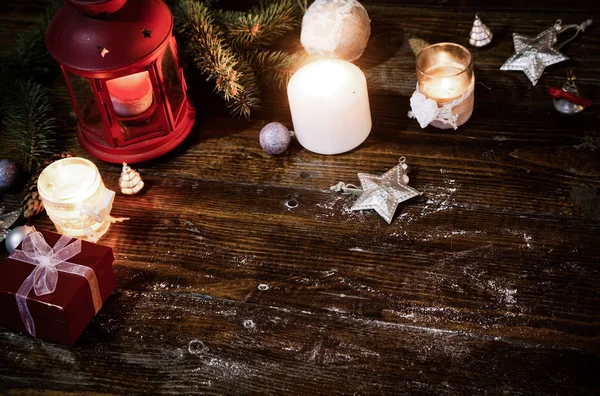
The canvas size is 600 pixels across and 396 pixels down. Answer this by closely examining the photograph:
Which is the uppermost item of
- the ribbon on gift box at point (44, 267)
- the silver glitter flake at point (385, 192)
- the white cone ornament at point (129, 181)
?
the ribbon on gift box at point (44, 267)

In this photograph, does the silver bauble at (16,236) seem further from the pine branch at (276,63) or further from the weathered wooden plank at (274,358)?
the pine branch at (276,63)

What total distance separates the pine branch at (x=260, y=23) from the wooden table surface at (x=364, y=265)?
14 cm

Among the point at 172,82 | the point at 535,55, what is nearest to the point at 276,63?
the point at 172,82

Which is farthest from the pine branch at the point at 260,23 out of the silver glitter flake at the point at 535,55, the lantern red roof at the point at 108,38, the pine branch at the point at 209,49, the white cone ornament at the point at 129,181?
the silver glitter flake at the point at 535,55

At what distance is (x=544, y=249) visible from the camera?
127 centimetres

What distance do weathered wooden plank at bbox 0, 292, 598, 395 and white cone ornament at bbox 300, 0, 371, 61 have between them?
61 centimetres

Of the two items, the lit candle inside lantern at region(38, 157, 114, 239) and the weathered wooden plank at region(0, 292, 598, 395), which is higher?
the lit candle inside lantern at region(38, 157, 114, 239)

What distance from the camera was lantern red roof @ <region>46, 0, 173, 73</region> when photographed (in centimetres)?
128

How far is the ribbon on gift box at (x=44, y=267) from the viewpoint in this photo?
Result: 3.83 feet

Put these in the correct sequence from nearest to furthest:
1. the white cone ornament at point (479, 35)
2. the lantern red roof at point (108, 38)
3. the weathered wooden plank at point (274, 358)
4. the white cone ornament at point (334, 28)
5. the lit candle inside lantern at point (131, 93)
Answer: the weathered wooden plank at point (274, 358)
the lantern red roof at point (108, 38)
the lit candle inside lantern at point (131, 93)
the white cone ornament at point (334, 28)
the white cone ornament at point (479, 35)

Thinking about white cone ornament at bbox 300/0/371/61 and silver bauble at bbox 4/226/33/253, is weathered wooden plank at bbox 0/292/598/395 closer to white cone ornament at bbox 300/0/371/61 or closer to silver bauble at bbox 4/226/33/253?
silver bauble at bbox 4/226/33/253

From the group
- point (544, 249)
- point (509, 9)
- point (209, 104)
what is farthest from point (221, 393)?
point (509, 9)

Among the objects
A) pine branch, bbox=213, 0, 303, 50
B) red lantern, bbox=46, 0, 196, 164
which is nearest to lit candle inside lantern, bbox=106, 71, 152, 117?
red lantern, bbox=46, 0, 196, 164

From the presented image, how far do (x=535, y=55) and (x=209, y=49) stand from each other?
2.31 ft
